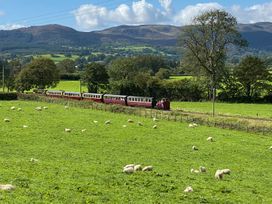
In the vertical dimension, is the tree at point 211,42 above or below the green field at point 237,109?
above

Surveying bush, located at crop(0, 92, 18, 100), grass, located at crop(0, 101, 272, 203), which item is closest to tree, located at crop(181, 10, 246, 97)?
bush, located at crop(0, 92, 18, 100)

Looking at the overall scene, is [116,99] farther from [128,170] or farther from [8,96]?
[128,170]

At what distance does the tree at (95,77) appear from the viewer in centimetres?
12603

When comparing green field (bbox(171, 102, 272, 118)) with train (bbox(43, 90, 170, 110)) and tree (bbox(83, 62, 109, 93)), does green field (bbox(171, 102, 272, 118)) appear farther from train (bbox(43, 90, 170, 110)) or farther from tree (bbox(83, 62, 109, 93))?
tree (bbox(83, 62, 109, 93))

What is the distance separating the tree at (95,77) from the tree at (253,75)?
37534mm

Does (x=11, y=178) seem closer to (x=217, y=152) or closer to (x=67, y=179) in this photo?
(x=67, y=179)

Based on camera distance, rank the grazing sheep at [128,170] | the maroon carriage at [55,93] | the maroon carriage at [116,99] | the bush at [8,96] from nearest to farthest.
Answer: the grazing sheep at [128,170], the maroon carriage at [116,99], the bush at [8,96], the maroon carriage at [55,93]

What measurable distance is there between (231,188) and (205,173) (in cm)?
342

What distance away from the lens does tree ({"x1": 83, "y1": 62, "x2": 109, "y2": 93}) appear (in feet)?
413

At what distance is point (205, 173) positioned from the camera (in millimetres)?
23172

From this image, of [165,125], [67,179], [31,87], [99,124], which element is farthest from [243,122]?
[31,87]

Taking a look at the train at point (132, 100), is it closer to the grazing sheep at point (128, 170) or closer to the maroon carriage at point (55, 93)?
the maroon carriage at point (55, 93)

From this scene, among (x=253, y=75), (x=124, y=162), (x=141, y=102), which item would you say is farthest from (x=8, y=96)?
(x=124, y=162)

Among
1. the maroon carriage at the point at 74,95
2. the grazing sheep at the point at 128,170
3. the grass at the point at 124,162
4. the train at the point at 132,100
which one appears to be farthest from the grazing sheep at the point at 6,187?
the maroon carriage at the point at 74,95
